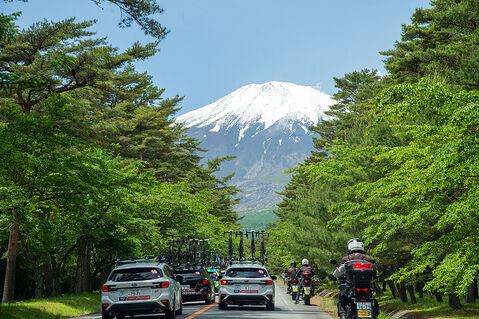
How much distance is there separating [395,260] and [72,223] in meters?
13.2

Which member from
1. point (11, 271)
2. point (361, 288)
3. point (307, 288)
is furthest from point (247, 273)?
point (361, 288)

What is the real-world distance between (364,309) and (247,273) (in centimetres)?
1030

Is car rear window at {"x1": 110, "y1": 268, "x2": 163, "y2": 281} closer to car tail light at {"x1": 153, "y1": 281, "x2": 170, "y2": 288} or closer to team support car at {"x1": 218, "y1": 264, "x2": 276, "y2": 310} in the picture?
car tail light at {"x1": 153, "y1": 281, "x2": 170, "y2": 288}

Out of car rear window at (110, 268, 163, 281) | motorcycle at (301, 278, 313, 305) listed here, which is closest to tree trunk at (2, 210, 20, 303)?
car rear window at (110, 268, 163, 281)

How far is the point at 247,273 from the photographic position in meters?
20.9

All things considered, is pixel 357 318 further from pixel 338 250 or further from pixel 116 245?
pixel 116 245

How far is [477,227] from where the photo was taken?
1303cm

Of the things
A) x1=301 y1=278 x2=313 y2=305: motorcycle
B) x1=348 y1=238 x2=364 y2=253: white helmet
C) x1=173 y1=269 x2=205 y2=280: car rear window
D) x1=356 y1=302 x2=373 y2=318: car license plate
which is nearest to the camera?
x1=356 y1=302 x2=373 y2=318: car license plate

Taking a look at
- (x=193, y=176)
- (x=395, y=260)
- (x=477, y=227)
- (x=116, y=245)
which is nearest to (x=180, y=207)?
(x=116, y=245)

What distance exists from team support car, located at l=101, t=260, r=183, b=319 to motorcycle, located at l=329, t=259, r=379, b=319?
5564 millimetres

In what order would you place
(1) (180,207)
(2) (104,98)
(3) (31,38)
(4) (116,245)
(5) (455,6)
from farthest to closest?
(2) (104,98)
(1) (180,207)
(4) (116,245)
(3) (31,38)
(5) (455,6)

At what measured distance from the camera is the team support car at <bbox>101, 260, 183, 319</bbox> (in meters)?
14.6

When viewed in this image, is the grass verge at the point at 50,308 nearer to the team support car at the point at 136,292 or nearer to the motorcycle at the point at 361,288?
the team support car at the point at 136,292

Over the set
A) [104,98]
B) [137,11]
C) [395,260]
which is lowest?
[395,260]
